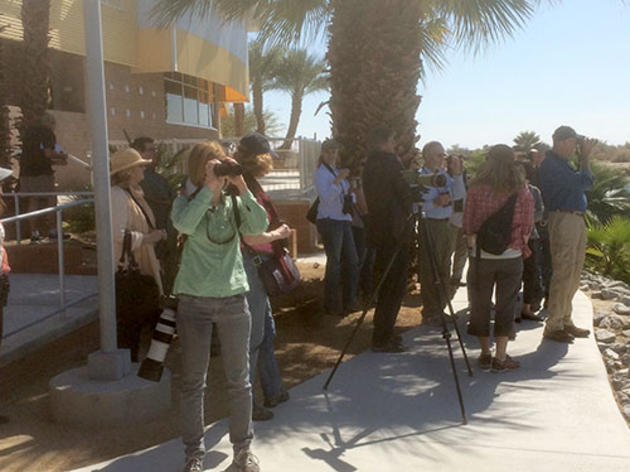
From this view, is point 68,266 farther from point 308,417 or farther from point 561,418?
point 561,418

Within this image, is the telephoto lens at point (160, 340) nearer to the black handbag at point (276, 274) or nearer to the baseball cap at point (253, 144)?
the black handbag at point (276, 274)

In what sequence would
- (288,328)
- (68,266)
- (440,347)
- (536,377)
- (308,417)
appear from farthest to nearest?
(68,266)
(288,328)
(440,347)
(536,377)
(308,417)

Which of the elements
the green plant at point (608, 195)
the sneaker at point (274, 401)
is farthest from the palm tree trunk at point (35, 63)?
the green plant at point (608, 195)

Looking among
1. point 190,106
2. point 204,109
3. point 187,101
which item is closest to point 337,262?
point 187,101

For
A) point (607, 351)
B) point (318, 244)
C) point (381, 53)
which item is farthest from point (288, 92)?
point (607, 351)

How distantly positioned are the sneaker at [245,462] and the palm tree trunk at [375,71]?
562cm

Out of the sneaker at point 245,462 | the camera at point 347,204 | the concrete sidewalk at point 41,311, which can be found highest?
the camera at point 347,204

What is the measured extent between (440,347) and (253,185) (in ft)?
9.73

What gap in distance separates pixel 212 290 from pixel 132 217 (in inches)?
61.5

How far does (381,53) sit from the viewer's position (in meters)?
8.87

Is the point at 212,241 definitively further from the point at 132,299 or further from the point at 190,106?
the point at 190,106

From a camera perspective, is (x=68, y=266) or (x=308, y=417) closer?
(x=308, y=417)

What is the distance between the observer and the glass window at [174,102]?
22.5m

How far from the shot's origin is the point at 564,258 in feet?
21.2
